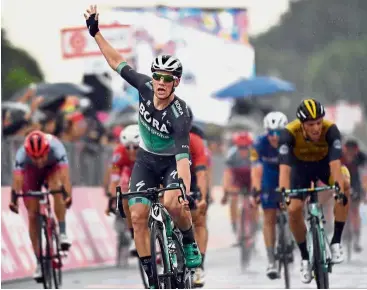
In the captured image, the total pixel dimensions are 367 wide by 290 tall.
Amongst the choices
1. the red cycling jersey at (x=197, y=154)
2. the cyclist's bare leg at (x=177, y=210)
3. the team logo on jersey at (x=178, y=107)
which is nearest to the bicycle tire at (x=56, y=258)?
the red cycling jersey at (x=197, y=154)

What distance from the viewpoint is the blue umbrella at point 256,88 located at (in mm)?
30906

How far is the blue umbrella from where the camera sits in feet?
101

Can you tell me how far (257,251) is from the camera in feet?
78.5

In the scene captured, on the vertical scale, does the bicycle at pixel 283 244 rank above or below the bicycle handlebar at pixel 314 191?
below

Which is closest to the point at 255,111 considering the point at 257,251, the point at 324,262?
the point at 257,251

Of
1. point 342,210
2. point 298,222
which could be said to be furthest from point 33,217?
point 342,210

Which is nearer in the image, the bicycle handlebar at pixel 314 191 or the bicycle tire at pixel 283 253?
the bicycle handlebar at pixel 314 191

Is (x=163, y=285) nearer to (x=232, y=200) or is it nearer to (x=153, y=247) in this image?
(x=153, y=247)

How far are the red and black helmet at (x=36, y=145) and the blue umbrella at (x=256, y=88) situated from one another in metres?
14.3

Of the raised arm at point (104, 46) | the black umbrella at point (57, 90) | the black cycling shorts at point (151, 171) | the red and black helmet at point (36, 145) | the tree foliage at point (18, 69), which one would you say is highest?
the tree foliage at point (18, 69)

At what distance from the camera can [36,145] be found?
15977mm

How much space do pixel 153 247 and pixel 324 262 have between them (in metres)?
2.71

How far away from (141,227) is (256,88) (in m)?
19.3

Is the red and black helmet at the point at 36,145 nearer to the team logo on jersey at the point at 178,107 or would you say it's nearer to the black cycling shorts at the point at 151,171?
the black cycling shorts at the point at 151,171
